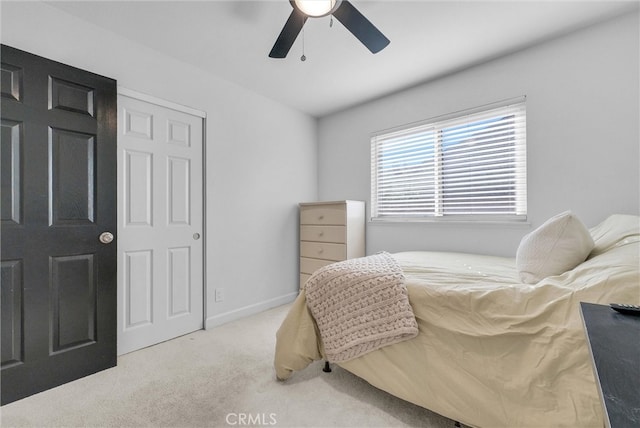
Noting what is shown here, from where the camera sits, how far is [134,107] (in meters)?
2.18

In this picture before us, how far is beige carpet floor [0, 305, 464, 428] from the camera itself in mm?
1412

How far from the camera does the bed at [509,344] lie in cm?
107

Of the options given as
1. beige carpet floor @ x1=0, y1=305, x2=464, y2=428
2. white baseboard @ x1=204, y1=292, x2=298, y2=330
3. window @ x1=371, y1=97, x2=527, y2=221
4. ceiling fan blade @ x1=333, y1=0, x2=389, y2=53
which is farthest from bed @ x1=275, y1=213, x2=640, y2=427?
ceiling fan blade @ x1=333, y1=0, x2=389, y2=53

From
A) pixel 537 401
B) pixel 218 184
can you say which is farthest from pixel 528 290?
pixel 218 184

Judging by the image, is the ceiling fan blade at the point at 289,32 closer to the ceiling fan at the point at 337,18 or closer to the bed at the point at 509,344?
the ceiling fan at the point at 337,18

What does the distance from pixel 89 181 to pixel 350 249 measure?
89.6 inches

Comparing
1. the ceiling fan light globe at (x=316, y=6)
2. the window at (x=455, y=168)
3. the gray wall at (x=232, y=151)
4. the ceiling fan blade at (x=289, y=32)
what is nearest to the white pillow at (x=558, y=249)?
the window at (x=455, y=168)

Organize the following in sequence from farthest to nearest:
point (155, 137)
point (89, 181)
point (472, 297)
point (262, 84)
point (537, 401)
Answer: point (262, 84), point (155, 137), point (89, 181), point (472, 297), point (537, 401)

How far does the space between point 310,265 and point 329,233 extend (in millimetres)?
465

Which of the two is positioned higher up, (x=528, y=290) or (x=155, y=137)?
(x=155, y=137)

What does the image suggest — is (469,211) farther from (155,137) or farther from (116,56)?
(116,56)

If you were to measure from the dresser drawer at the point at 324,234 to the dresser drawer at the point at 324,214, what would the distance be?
59 mm

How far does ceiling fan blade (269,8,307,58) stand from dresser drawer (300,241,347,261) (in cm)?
190

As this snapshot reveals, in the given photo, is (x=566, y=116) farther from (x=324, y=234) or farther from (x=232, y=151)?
(x=232, y=151)
